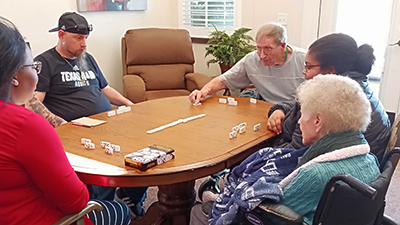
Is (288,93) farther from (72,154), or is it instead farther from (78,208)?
(78,208)

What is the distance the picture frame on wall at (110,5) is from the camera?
3.71 m

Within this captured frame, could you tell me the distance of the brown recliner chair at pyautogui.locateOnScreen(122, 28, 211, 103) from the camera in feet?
12.9

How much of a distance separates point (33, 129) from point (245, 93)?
6.40 ft

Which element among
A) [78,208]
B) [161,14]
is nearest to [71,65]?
[78,208]

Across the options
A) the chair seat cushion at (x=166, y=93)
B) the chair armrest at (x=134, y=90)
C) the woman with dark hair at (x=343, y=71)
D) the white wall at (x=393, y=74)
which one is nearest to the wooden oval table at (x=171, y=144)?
the woman with dark hair at (x=343, y=71)

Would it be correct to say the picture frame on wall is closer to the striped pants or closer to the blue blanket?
the striped pants

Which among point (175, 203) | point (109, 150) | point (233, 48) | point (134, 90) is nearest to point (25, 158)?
point (109, 150)

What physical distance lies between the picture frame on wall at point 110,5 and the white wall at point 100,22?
6cm

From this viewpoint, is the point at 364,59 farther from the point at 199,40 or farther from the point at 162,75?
the point at 199,40

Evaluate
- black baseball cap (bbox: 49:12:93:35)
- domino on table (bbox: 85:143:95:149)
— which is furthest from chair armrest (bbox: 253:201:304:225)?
black baseball cap (bbox: 49:12:93:35)

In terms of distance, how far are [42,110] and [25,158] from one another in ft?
3.86

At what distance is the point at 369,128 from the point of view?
5.16 ft

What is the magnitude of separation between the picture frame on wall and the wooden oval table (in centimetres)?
183

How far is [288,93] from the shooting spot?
2.47 m
